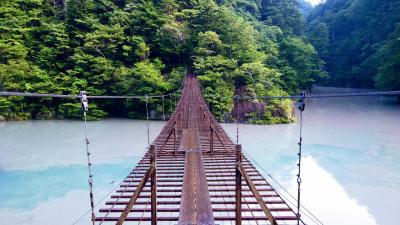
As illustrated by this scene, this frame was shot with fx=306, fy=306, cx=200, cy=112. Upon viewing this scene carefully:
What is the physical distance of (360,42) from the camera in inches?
865

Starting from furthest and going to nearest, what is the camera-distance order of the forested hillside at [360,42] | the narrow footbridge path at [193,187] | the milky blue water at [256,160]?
the forested hillside at [360,42] → the milky blue water at [256,160] → the narrow footbridge path at [193,187]

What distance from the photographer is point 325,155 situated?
816 cm

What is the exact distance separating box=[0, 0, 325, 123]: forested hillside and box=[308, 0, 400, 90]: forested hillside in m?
5.67

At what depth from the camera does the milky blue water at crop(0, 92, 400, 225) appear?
5.25 m

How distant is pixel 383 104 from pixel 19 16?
1864 centimetres

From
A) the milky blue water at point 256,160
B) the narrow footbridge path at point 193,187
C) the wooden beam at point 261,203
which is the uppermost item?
the wooden beam at point 261,203

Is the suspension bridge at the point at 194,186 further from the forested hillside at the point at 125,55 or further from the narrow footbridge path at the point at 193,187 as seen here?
the forested hillside at the point at 125,55

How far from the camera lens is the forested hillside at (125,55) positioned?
1227cm

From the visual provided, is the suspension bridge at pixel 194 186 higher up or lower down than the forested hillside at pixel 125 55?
lower down

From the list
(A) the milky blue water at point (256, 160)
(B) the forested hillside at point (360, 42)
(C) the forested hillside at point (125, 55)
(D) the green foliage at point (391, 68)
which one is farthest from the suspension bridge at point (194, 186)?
(B) the forested hillside at point (360, 42)

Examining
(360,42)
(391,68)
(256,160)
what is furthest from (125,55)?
(360,42)

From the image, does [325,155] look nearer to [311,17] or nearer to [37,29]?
[37,29]

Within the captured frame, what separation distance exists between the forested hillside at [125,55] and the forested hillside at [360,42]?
5670 millimetres

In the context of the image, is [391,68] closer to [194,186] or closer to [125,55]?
[125,55]
